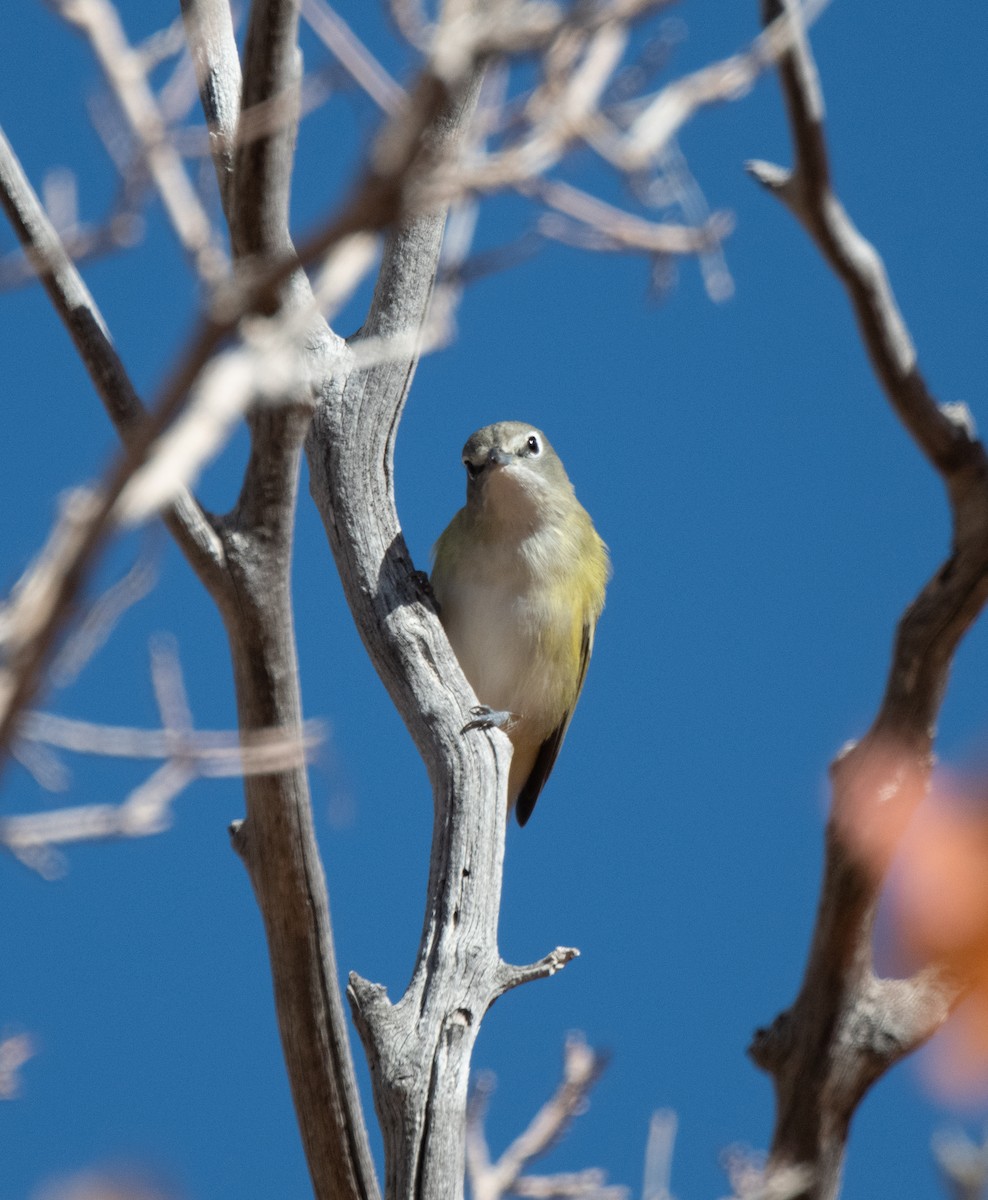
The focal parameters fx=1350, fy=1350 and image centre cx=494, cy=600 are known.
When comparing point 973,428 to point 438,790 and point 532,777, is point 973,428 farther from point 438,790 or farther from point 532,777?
Answer: point 532,777

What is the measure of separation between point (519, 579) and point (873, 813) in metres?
4.33

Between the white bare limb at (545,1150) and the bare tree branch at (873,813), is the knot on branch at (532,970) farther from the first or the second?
the bare tree branch at (873,813)

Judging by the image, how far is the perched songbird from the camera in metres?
6.61

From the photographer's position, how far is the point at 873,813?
2.42 metres

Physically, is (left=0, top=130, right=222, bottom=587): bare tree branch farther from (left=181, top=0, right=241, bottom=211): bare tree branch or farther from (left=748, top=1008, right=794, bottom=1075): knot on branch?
(left=748, top=1008, right=794, bottom=1075): knot on branch

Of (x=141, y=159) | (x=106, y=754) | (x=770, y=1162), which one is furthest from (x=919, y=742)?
(x=141, y=159)

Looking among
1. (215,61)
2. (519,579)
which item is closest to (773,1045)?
(215,61)

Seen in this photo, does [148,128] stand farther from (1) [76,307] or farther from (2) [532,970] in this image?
(2) [532,970]

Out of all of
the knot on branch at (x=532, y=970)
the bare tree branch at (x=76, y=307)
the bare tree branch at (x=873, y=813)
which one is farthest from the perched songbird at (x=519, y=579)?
the bare tree branch at (x=873, y=813)

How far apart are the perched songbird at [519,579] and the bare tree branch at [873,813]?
4115 mm

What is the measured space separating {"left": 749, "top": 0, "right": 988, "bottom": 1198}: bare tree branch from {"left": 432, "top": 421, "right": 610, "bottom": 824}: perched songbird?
4115mm

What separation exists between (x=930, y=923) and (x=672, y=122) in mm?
1309

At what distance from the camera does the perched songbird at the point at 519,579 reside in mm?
6613

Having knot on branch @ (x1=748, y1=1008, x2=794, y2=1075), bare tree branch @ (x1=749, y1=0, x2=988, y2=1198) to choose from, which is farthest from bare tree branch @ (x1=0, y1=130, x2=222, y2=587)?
knot on branch @ (x1=748, y1=1008, x2=794, y2=1075)
